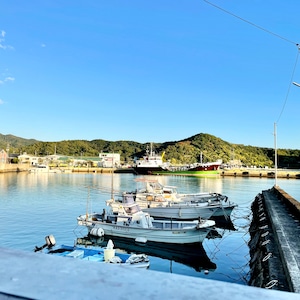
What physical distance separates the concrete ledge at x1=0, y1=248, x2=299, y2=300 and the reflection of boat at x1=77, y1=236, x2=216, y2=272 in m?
13.2

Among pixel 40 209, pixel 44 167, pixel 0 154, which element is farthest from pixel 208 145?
pixel 40 209

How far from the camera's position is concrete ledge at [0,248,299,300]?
89 cm

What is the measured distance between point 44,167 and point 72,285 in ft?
357

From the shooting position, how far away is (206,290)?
0.91 m

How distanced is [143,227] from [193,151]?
487ft

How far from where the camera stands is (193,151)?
16300 cm

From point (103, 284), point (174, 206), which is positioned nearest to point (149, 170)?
point (174, 206)

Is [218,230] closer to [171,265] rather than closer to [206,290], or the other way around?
[171,265]

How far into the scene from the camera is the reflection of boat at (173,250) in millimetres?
13906

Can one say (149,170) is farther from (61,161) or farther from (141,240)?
(141,240)

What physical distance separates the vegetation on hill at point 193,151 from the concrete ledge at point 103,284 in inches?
5608

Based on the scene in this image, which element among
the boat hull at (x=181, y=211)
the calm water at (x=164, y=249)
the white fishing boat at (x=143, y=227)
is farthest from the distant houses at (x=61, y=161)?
the white fishing boat at (x=143, y=227)

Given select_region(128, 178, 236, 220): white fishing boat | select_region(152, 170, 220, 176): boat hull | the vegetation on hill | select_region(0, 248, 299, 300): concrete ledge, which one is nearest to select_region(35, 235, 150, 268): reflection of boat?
select_region(0, 248, 299, 300): concrete ledge

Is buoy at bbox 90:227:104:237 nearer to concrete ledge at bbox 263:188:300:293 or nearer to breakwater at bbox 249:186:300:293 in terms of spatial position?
breakwater at bbox 249:186:300:293
